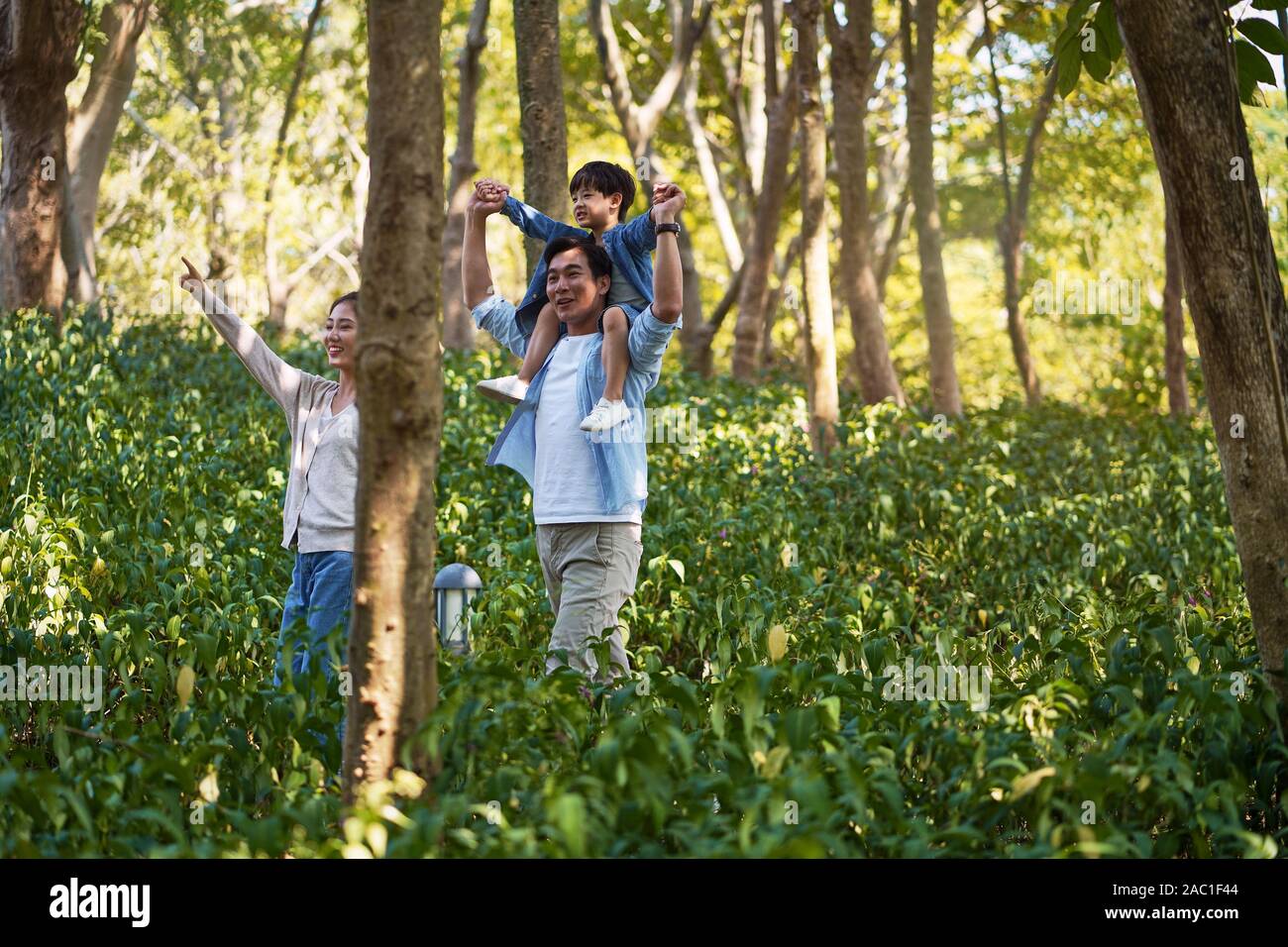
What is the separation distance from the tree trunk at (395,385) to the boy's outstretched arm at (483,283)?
4.53 ft

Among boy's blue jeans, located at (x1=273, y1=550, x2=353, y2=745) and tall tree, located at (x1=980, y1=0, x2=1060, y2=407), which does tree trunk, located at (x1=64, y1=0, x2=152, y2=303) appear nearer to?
tall tree, located at (x1=980, y1=0, x2=1060, y2=407)

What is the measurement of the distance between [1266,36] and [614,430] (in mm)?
2930

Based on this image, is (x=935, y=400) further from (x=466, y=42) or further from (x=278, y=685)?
(x=278, y=685)

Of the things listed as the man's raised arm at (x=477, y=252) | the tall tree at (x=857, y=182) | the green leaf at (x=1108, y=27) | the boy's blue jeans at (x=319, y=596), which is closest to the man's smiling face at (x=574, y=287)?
the man's raised arm at (x=477, y=252)

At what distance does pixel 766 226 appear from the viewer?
1449 cm

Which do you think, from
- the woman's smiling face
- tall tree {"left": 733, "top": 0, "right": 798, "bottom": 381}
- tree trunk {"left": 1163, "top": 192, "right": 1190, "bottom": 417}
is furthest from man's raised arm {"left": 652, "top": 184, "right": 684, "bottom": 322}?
tree trunk {"left": 1163, "top": 192, "right": 1190, "bottom": 417}

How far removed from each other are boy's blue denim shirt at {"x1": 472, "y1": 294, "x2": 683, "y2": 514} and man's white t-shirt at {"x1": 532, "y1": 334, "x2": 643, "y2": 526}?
3 cm

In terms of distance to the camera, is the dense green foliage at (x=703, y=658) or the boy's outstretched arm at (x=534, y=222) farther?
the boy's outstretched arm at (x=534, y=222)

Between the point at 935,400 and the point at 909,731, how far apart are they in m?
10.6

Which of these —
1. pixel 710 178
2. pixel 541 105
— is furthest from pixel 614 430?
pixel 710 178

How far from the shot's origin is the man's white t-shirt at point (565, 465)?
4.86 metres

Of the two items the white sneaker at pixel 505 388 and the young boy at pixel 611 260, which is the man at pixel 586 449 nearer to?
the young boy at pixel 611 260

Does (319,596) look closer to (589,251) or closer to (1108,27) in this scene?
(589,251)
